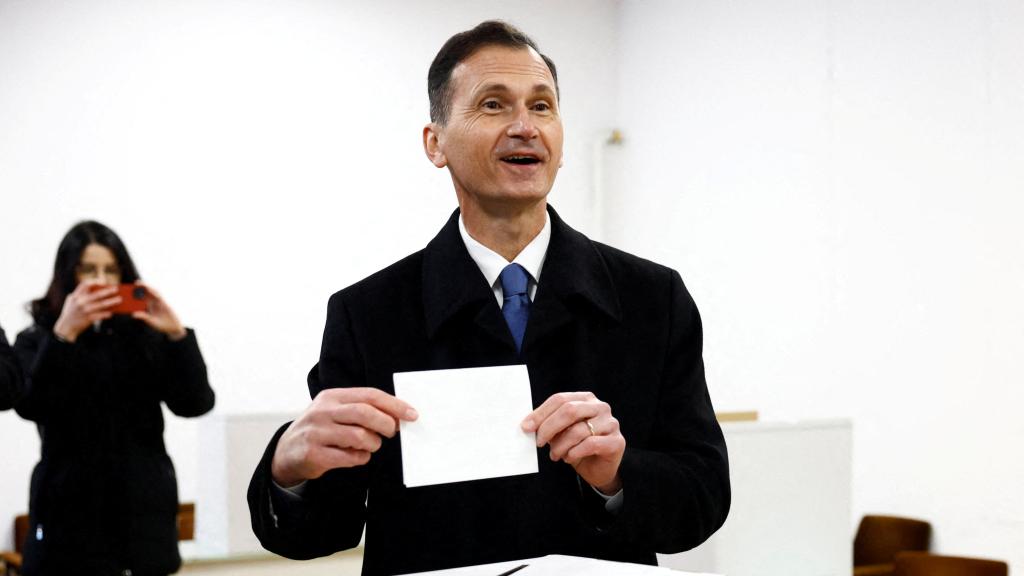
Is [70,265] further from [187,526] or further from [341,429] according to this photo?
[341,429]

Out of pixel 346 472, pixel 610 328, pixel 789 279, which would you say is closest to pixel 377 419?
pixel 346 472

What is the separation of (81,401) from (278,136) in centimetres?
395

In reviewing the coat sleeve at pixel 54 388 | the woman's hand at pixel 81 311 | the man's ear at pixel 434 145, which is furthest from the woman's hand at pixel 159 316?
the man's ear at pixel 434 145

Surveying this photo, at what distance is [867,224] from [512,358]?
477cm

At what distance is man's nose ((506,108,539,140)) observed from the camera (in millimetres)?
1568

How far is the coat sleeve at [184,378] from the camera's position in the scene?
3.40 metres

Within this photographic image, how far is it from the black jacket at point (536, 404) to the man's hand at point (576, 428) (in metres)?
0.10

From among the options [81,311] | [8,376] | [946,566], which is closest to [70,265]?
[81,311]

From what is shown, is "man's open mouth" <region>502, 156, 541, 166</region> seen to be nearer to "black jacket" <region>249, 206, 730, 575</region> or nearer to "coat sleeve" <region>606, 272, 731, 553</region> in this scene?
"black jacket" <region>249, 206, 730, 575</region>

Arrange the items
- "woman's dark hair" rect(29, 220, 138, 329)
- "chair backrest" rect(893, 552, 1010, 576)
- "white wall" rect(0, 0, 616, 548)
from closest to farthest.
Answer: "woman's dark hair" rect(29, 220, 138, 329)
"chair backrest" rect(893, 552, 1010, 576)
"white wall" rect(0, 0, 616, 548)

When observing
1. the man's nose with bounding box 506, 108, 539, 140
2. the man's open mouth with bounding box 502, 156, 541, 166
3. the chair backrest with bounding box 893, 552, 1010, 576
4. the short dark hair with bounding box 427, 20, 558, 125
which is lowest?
the chair backrest with bounding box 893, 552, 1010, 576

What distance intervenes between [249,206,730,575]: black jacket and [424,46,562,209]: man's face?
0.10 metres

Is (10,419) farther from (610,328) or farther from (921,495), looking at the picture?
(610,328)

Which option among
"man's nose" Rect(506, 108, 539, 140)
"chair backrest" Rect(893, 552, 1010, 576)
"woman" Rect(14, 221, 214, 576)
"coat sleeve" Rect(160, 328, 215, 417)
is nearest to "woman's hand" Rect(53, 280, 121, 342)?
"woman" Rect(14, 221, 214, 576)
